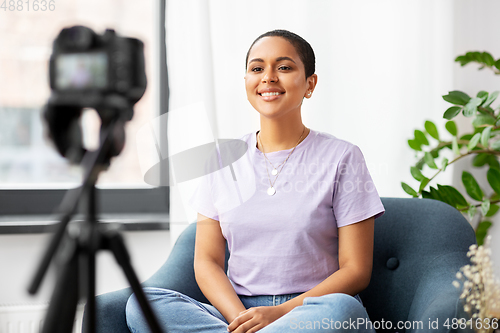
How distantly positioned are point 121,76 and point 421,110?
1.55 m

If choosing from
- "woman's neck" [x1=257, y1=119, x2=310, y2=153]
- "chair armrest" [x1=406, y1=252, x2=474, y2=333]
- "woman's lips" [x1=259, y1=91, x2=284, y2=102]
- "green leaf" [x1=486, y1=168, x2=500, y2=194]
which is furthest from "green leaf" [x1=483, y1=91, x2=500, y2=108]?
"woman's lips" [x1=259, y1=91, x2=284, y2=102]

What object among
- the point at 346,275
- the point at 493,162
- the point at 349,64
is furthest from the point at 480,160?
the point at 346,275

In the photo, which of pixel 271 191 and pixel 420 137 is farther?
pixel 420 137

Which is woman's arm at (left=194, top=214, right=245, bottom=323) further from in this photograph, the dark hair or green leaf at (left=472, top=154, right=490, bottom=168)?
green leaf at (left=472, top=154, right=490, bottom=168)

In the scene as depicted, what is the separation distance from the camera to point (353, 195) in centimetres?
101

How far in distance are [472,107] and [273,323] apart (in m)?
1.06

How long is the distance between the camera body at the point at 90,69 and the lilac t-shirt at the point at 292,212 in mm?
614

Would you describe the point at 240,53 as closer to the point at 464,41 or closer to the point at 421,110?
the point at 421,110

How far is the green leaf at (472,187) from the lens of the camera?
152 centimetres

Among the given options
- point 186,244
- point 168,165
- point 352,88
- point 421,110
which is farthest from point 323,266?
point 421,110

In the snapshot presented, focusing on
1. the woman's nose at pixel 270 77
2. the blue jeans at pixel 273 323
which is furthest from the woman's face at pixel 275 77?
the blue jeans at pixel 273 323

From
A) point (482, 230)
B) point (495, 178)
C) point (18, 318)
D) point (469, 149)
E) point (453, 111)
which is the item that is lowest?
point (18, 318)

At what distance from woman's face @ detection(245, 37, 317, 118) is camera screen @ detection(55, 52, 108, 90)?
68cm

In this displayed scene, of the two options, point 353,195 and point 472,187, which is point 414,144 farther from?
point 353,195
